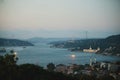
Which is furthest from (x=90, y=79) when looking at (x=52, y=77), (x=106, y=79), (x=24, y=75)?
(x=24, y=75)

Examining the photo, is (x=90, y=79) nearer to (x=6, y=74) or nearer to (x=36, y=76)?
(x=36, y=76)

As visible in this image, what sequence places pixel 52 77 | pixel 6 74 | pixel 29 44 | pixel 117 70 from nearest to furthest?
pixel 6 74, pixel 52 77, pixel 117 70, pixel 29 44

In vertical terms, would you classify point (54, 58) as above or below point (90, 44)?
below

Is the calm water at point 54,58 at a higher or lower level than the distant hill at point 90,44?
lower

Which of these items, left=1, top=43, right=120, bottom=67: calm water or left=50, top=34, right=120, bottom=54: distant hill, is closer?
left=1, top=43, right=120, bottom=67: calm water

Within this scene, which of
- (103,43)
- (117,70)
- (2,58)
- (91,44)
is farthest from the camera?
(91,44)

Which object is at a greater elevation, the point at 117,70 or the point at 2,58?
the point at 2,58

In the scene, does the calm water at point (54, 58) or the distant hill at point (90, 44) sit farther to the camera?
the distant hill at point (90, 44)

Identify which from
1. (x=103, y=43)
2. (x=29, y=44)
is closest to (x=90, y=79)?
(x=103, y=43)

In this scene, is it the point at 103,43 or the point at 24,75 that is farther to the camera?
the point at 103,43

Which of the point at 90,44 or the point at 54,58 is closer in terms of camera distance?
the point at 54,58

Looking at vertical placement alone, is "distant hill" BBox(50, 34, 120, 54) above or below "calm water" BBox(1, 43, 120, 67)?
above
